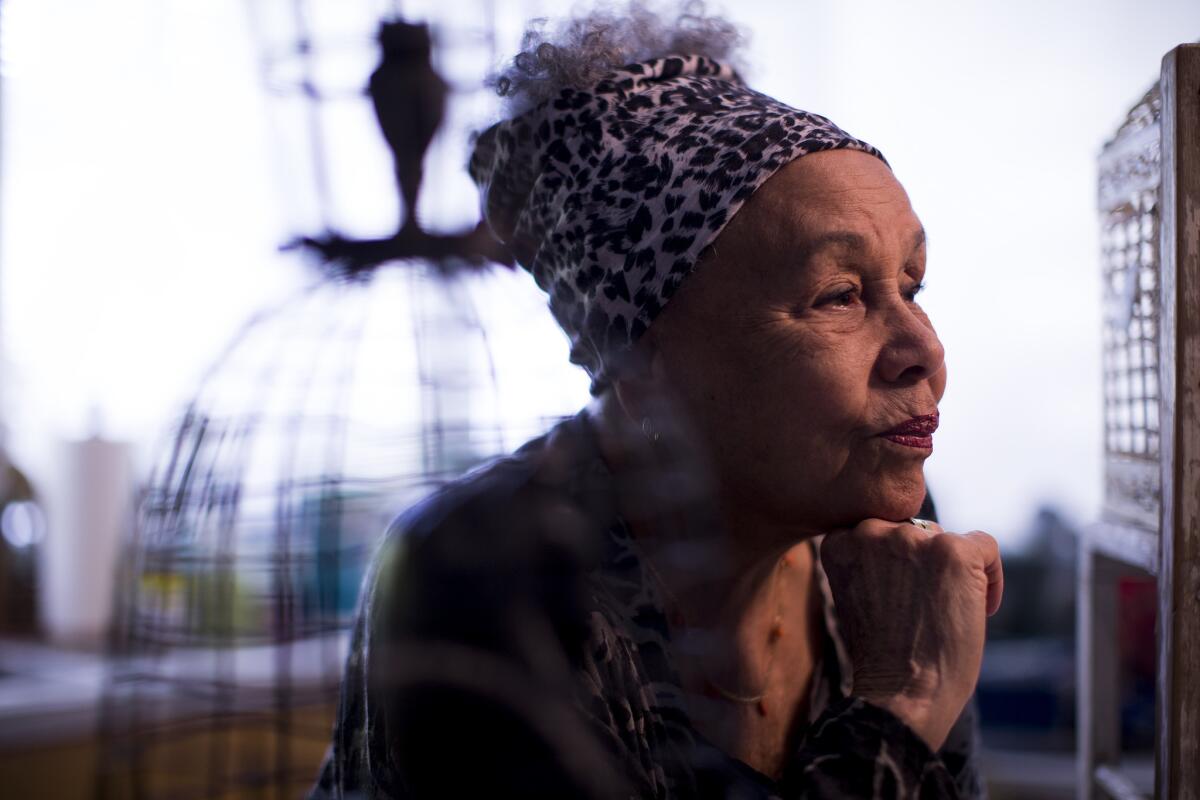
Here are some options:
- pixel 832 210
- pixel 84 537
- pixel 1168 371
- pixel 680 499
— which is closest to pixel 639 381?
pixel 680 499

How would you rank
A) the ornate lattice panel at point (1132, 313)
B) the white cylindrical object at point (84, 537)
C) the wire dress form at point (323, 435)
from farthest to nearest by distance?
the white cylindrical object at point (84, 537) < the wire dress form at point (323, 435) < the ornate lattice panel at point (1132, 313)

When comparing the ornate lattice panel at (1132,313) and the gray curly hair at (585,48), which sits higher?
the gray curly hair at (585,48)

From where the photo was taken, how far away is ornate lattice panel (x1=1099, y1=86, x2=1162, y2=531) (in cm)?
91

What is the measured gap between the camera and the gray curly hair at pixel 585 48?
0.95 metres

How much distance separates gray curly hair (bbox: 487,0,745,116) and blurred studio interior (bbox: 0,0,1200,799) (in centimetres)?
3

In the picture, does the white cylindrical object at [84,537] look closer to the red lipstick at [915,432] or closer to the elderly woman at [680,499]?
the elderly woman at [680,499]

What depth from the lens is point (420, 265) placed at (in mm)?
1080

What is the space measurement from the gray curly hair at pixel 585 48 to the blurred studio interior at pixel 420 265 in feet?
0.10

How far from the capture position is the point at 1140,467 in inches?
39.3

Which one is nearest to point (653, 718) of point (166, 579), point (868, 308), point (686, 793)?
point (686, 793)

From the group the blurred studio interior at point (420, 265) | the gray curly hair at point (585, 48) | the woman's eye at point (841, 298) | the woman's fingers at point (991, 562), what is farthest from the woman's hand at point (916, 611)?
the gray curly hair at point (585, 48)

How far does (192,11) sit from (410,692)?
2.70 ft

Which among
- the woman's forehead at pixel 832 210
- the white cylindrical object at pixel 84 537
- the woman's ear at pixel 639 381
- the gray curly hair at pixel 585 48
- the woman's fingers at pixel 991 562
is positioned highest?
the gray curly hair at pixel 585 48

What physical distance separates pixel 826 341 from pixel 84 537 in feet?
5.35
